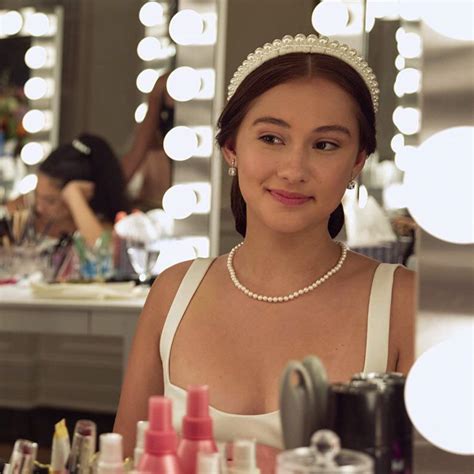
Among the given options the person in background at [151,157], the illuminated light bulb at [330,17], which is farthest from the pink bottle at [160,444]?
the person in background at [151,157]

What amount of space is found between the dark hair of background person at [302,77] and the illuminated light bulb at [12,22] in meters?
3.01

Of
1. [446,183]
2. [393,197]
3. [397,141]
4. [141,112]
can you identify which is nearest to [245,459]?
[446,183]

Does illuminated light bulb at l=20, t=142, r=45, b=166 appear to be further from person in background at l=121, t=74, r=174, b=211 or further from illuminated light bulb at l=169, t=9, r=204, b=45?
illuminated light bulb at l=169, t=9, r=204, b=45

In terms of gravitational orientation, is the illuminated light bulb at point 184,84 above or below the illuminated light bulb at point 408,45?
below

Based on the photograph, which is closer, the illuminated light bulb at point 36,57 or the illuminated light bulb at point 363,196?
the illuminated light bulb at point 363,196

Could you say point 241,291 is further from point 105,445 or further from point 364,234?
point 364,234

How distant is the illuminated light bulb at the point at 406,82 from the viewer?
345cm

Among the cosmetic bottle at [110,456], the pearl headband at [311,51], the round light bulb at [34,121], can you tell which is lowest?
the cosmetic bottle at [110,456]

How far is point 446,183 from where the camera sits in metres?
0.98

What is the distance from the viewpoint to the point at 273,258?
1.65m

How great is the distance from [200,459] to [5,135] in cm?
350

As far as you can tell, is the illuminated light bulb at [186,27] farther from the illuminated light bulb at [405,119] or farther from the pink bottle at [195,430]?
the pink bottle at [195,430]

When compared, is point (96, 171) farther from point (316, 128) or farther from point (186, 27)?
point (316, 128)

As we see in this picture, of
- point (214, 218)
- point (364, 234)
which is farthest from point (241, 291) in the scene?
point (364, 234)
